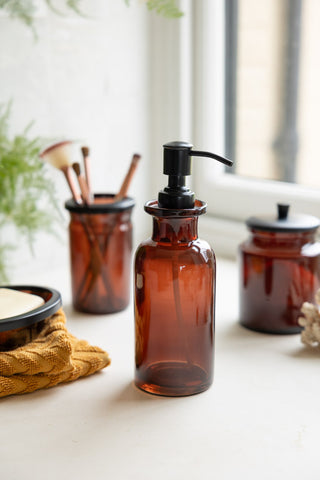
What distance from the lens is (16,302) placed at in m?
0.73

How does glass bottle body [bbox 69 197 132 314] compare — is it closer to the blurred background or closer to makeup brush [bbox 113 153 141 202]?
makeup brush [bbox 113 153 141 202]

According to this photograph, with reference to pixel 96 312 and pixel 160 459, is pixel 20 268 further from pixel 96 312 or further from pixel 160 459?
pixel 160 459

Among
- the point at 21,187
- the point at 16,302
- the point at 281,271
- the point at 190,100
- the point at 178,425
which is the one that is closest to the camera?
the point at 178,425

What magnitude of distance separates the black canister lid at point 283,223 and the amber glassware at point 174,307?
19cm

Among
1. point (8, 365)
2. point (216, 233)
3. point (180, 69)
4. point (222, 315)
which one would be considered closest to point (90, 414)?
point (8, 365)

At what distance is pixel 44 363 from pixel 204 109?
80cm

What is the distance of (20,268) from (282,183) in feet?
1.76

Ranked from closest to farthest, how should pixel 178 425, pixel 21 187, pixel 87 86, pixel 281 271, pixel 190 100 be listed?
pixel 178 425 < pixel 281 271 < pixel 21 187 < pixel 87 86 < pixel 190 100

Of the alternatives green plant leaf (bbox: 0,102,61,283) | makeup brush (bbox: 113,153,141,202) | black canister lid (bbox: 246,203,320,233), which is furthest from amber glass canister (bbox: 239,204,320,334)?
green plant leaf (bbox: 0,102,61,283)

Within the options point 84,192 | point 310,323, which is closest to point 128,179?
point 84,192

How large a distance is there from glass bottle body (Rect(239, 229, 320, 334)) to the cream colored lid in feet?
0.97

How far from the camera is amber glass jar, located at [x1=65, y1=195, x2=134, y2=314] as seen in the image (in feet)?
3.09

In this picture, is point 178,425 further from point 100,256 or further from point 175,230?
point 100,256

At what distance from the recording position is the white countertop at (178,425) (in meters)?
0.54
